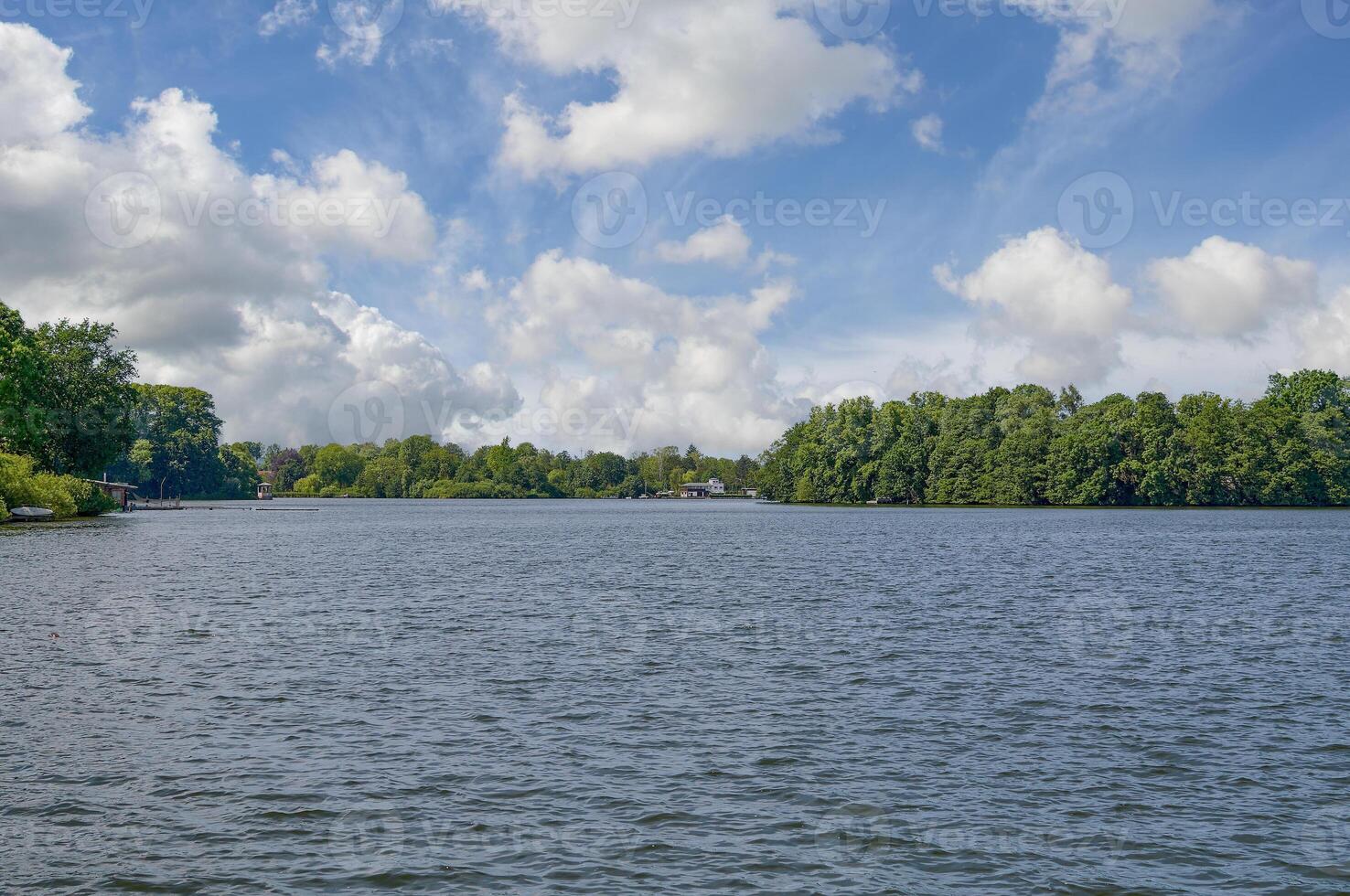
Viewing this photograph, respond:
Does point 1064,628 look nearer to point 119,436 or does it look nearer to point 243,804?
point 243,804

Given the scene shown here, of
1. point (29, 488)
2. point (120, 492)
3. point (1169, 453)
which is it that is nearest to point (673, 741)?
point (29, 488)

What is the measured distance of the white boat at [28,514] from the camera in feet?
322

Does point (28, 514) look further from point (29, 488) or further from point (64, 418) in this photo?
point (64, 418)

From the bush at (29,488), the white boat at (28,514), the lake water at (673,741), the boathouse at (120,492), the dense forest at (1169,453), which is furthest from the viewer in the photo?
the dense forest at (1169,453)

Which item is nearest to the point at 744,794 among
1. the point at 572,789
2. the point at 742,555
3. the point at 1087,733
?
the point at 572,789

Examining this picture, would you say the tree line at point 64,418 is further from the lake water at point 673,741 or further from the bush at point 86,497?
the lake water at point 673,741

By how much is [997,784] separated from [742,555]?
177ft

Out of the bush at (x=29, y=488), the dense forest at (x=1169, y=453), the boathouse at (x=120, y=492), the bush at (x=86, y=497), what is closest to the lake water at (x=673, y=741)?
the bush at (x=29, y=488)

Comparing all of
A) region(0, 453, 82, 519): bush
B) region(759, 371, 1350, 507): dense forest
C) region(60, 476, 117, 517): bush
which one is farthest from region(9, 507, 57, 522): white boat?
region(759, 371, 1350, 507): dense forest

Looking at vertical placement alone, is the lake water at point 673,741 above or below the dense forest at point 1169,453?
below

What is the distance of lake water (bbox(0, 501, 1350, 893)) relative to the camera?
13242 mm

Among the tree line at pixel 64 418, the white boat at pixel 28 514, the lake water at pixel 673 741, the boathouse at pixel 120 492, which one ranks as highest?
the tree line at pixel 64 418

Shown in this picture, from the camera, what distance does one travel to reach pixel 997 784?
54.1 feet

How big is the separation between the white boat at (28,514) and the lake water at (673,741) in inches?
2575
